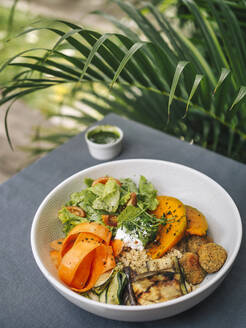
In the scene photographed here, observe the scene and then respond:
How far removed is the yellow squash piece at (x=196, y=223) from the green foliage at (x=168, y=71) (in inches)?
12.2

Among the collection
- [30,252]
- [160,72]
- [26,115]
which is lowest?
[26,115]

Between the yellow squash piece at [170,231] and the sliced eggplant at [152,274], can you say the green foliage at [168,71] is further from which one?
the sliced eggplant at [152,274]

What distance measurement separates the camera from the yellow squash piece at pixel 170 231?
0.91 metres

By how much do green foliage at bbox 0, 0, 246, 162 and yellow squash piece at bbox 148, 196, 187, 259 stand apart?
0.94ft

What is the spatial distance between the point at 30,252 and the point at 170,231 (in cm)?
43

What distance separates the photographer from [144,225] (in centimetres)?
93

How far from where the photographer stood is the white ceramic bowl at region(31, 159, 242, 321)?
0.70 m

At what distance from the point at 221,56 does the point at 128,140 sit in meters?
0.53

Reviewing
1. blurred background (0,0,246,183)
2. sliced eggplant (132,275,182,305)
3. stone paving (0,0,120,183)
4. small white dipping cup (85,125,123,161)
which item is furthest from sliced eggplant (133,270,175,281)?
stone paving (0,0,120,183)

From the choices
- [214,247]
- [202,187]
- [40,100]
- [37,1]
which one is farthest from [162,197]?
[37,1]

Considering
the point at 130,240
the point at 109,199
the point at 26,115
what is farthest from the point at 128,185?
the point at 26,115

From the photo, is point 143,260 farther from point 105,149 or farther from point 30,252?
point 105,149

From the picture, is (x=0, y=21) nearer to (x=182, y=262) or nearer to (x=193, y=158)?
(x=193, y=158)

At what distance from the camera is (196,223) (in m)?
0.96
